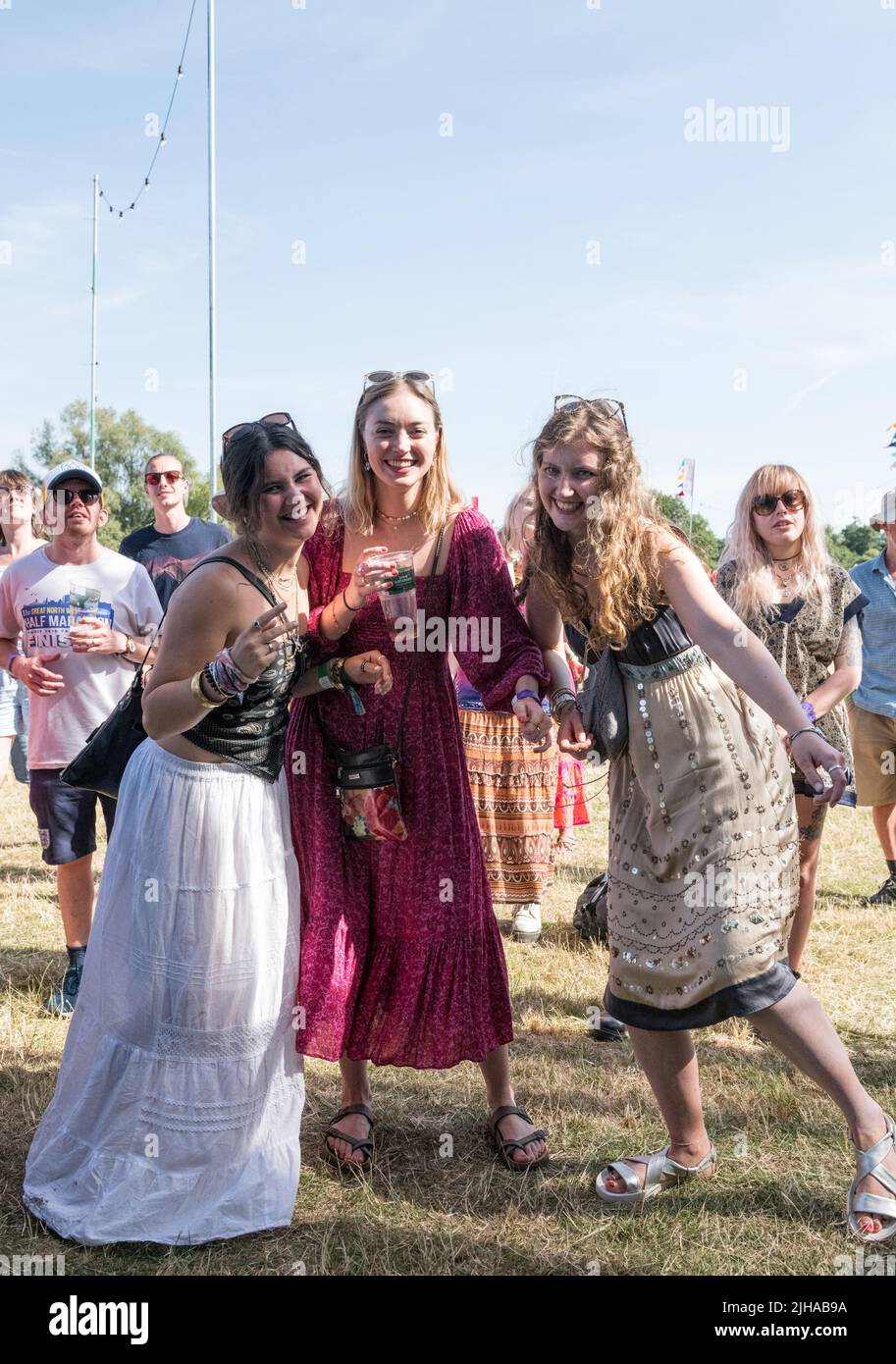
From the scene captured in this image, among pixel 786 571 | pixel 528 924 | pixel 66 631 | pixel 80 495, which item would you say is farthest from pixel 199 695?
pixel 528 924

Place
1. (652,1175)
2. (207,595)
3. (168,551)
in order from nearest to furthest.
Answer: (207,595), (652,1175), (168,551)

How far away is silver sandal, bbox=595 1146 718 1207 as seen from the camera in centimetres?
293

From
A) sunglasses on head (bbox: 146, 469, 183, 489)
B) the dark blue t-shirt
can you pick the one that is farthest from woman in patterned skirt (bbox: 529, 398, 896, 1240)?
sunglasses on head (bbox: 146, 469, 183, 489)

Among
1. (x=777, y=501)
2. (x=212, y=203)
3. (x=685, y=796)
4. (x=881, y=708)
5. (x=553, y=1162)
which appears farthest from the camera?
(x=212, y=203)

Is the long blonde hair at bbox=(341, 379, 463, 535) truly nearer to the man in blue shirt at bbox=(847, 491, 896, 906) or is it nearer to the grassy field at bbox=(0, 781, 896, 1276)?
the grassy field at bbox=(0, 781, 896, 1276)

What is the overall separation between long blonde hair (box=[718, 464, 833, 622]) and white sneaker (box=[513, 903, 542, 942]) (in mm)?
1814

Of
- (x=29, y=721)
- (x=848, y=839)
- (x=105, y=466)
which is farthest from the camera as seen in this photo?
(x=105, y=466)

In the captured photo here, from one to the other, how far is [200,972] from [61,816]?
200cm

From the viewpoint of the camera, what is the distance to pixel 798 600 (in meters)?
4.39

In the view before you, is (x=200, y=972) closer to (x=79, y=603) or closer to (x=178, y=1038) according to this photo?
(x=178, y=1038)

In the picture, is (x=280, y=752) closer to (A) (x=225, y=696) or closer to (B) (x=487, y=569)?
(A) (x=225, y=696)

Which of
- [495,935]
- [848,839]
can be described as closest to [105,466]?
[848,839]
